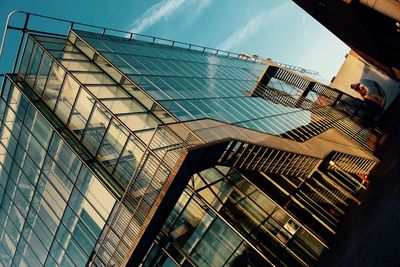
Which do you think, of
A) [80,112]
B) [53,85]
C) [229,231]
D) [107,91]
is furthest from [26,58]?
[229,231]

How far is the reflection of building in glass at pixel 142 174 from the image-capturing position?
13.1 metres

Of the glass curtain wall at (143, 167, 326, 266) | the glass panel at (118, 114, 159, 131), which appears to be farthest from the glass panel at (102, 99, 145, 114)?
the glass curtain wall at (143, 167, 326, 266)

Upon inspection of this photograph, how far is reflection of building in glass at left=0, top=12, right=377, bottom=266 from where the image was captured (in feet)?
43.1

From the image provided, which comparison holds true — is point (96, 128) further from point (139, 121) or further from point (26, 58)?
point (26, 58)

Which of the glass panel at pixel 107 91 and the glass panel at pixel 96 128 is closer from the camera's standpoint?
the glass panel at pixel 96 128

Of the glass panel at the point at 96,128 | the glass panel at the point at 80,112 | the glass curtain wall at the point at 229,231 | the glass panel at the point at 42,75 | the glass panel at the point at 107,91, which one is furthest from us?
the glass panel at the point at 42,75

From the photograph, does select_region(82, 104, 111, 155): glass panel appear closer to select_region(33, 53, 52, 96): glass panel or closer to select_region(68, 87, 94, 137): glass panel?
select_region(68, 87, 94, 137): glass panel

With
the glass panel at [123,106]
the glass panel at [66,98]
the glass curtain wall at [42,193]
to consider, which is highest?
the glass panel at [123,106]

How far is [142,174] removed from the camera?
53.7 ft

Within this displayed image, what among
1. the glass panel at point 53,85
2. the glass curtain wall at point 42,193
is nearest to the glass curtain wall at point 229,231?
the glass curtain wall at point 42,193

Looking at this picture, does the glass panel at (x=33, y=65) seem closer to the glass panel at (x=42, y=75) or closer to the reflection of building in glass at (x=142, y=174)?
the reflection of building in glass at (x=142, y=174)

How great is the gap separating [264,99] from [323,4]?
17.8 m

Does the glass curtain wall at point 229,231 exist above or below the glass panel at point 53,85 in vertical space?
below

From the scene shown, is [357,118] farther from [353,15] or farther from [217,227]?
[217,227]
